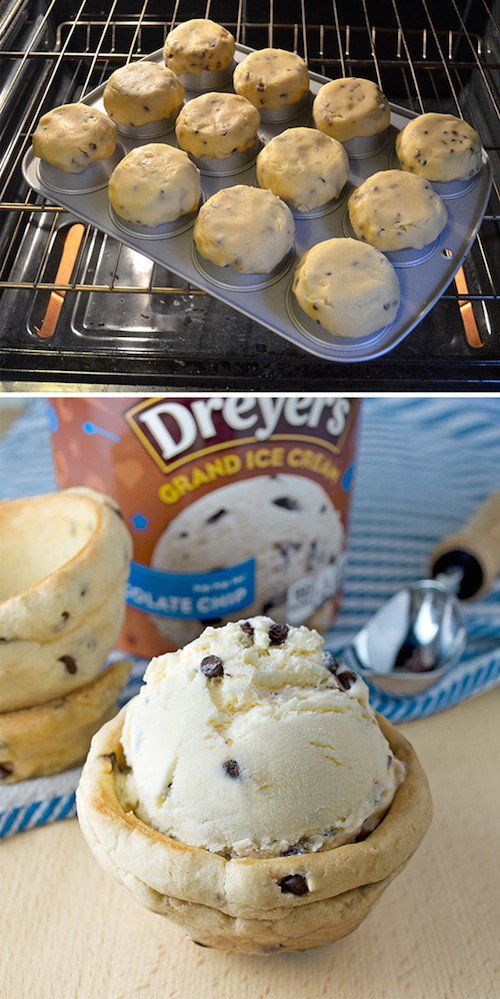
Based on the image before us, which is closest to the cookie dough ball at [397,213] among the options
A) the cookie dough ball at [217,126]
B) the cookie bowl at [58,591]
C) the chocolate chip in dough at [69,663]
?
the cookie dough ball at [217,126]

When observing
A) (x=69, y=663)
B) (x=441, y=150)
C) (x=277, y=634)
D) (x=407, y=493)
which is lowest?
(x=407, y=493)

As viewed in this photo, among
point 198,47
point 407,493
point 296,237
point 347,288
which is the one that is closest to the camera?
point 347,288

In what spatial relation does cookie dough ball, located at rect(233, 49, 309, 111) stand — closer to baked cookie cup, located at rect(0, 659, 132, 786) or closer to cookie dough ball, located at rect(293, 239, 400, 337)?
cookie dough ball, located at rect(293, 239, 400, 337)

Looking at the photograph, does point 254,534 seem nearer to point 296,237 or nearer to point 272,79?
point 296,237

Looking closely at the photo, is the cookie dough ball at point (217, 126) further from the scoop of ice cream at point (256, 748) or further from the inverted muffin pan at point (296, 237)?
the scoop of ice cream at point (256, 748)

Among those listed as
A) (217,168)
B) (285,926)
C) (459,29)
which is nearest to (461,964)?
(285,926)

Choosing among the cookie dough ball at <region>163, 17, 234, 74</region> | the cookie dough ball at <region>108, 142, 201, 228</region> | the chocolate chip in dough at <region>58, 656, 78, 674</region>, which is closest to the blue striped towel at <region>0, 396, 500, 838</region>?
the chocolate chip in dough at <region>58, 656, 78, 674</region>

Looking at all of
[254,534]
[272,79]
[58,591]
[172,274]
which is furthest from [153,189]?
[58,591]
